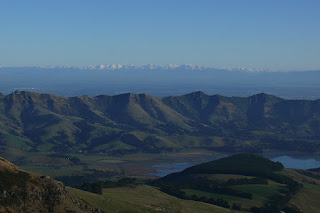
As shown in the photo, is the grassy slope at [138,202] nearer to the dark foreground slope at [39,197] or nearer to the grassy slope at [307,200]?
the dark foreground slope at [39,197]

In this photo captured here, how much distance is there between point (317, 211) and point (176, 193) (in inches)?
1838

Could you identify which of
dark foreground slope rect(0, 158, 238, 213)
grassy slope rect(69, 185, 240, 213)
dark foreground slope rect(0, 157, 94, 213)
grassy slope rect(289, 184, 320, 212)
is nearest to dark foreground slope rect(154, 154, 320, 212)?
grassy slope rect(289, 184, 320, 212)

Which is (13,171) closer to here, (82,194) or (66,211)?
(66,211)

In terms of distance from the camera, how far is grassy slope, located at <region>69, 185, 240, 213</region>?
109750mm

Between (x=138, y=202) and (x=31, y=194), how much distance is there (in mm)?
43110

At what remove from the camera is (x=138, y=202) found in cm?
12381

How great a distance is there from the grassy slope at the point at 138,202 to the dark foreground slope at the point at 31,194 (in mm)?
15406

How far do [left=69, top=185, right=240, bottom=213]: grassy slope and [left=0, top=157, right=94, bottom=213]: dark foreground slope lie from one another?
15406 millimetres

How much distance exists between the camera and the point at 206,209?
130 meters

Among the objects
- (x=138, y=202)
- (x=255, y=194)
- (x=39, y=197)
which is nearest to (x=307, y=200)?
(x=255, y=194)

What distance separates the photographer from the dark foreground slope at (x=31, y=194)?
82.5m

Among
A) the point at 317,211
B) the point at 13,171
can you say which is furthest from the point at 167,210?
the point at 317,211

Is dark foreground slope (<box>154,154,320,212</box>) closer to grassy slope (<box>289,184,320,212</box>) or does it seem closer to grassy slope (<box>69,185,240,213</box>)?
grassy slope (<box>289,184,320,212</box>)

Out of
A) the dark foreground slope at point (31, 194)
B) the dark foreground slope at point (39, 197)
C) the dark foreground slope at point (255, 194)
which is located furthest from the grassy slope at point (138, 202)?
the dark foreground slope at point (31, 194)
